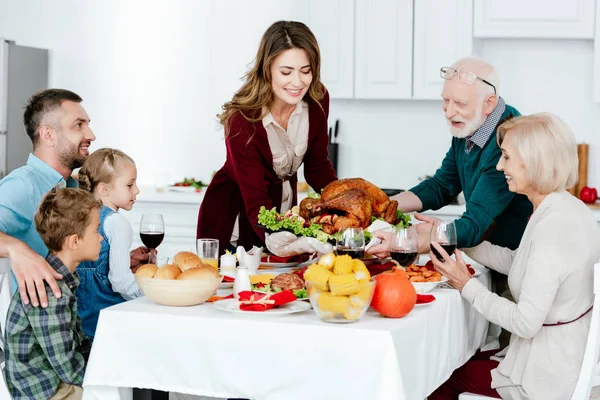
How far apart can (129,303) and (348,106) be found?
344cm

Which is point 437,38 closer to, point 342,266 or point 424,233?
point 424,233

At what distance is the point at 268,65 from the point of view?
9.79ft

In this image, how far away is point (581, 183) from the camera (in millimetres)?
5023

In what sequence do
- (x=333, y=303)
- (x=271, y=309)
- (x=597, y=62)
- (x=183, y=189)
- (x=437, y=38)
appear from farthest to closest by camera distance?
(x=183, y=189) < (x=437, y=38) < (x=597, y=62) < (x=271, y=309) < (x=333, y=303)

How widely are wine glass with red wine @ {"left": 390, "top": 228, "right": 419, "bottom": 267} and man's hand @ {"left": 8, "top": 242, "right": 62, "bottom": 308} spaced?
90 cm

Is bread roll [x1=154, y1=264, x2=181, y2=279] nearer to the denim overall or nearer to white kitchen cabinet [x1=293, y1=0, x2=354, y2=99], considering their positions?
the denim overall

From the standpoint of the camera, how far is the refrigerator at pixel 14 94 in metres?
5.19

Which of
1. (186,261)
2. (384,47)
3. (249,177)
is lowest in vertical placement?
(186,261)

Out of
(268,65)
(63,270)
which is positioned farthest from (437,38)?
(63,270)

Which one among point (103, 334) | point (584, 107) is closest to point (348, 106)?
point (584, 107)

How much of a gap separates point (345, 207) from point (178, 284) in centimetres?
67

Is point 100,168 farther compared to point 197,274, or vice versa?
point 100,168

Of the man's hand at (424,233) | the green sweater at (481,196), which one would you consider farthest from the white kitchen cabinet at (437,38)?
the man's hand at (424,233)

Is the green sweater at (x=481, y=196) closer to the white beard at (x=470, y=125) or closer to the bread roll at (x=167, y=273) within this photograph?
the white beard at (x=470, y=125)
